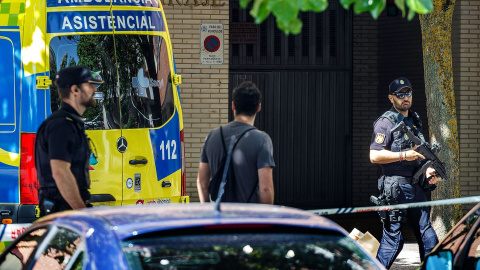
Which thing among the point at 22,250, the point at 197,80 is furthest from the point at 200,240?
the point at 197,80

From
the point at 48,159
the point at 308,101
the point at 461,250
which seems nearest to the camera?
the point at 461,250

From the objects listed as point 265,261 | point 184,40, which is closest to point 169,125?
point 184,40

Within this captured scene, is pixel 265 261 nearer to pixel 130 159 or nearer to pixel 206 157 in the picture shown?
pixel 206 157

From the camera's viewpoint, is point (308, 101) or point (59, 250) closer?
point (59, 250)

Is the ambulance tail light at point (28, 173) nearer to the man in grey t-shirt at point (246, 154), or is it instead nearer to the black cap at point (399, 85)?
the man in grey t-shirt at point (246, 154)

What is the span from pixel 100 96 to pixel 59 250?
4261 mm

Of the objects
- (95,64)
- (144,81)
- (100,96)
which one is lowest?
(100,96)

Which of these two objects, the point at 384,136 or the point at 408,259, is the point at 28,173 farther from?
the point at 408,259

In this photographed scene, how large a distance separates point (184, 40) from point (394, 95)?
517 cm

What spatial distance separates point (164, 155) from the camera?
8.31 meters

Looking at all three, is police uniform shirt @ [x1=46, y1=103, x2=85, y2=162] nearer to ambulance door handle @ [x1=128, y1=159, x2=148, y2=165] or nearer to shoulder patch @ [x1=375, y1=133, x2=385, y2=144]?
ambulance door handle @ [x1=128, y1=159, x2=148, y2=165]

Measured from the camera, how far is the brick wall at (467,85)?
41.5 ft

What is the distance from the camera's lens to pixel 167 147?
329 inches

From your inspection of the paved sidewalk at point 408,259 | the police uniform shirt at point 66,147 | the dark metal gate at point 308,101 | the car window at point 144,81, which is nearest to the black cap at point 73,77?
the police uniform shirt at point 66,147
